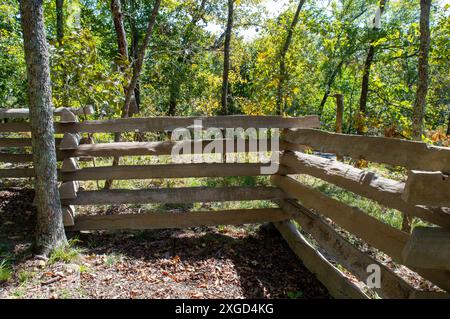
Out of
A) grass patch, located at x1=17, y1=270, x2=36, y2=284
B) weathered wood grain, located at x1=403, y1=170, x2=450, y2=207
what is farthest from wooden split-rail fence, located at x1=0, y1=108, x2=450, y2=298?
grass patch, located at x1=17, y1=270, x2=36, y2=284

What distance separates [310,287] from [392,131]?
4.33 metres

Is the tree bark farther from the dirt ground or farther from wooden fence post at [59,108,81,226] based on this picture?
wooden fence post at [59,108,81,226]

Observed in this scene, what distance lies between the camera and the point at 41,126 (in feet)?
11.4

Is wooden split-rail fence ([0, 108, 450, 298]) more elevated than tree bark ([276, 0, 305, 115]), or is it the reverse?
tree bark ([276, 0, 305, 115])

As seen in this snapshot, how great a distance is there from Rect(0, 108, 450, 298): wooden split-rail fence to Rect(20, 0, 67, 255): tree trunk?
49 centimetres

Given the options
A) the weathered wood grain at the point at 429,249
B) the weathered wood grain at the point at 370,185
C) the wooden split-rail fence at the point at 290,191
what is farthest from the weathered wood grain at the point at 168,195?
the weathered wood grain at the point at 429,249

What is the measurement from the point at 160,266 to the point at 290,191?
6.43 feet

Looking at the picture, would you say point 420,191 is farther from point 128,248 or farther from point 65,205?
point 65,205

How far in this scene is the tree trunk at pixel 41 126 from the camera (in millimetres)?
3297

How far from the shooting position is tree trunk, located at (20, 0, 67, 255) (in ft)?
10.8

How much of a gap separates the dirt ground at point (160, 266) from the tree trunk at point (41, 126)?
0.32 m

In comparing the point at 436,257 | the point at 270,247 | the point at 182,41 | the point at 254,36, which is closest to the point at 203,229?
the point at 270,247

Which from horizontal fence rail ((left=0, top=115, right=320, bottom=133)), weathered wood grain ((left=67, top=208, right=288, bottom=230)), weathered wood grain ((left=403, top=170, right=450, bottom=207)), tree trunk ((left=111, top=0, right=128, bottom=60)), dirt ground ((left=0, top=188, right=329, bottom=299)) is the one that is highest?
tree trunk ((left=111, top=0, right=128, bottom=60))

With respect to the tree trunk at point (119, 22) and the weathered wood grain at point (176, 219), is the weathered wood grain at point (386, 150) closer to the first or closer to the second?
the weathered wood grain at point (176, 219)
